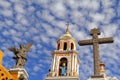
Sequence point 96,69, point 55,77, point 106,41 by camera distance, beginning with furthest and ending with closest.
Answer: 1. point 55,77
2. point 106,41
3. point 96,69

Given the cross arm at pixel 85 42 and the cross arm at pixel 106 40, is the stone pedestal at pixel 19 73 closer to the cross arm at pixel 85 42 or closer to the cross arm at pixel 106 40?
the cross arm at pixel 85 42

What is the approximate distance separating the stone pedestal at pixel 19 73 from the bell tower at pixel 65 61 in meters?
15.0

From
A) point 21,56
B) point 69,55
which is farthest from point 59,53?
point 21,56

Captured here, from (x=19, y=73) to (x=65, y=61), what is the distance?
17.9m

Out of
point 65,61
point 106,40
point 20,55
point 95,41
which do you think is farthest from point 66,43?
point 106,40

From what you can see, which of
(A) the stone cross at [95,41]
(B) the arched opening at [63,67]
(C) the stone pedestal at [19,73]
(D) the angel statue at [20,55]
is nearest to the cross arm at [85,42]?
(A) the stone cross at [95,41]

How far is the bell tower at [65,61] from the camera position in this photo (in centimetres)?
2909

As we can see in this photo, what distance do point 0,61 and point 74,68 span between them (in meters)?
17.2

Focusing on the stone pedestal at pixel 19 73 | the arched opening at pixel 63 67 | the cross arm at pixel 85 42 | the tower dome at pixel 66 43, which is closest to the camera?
the stone pedestal at pixel 19 73

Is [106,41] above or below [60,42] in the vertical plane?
below

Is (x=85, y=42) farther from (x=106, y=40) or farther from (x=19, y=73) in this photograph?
(x=19, y=73)

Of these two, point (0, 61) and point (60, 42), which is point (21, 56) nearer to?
point (0, 61)

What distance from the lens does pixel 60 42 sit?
32969 millimetres

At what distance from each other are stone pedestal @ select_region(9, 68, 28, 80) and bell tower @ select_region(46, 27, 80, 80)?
1502 cm
